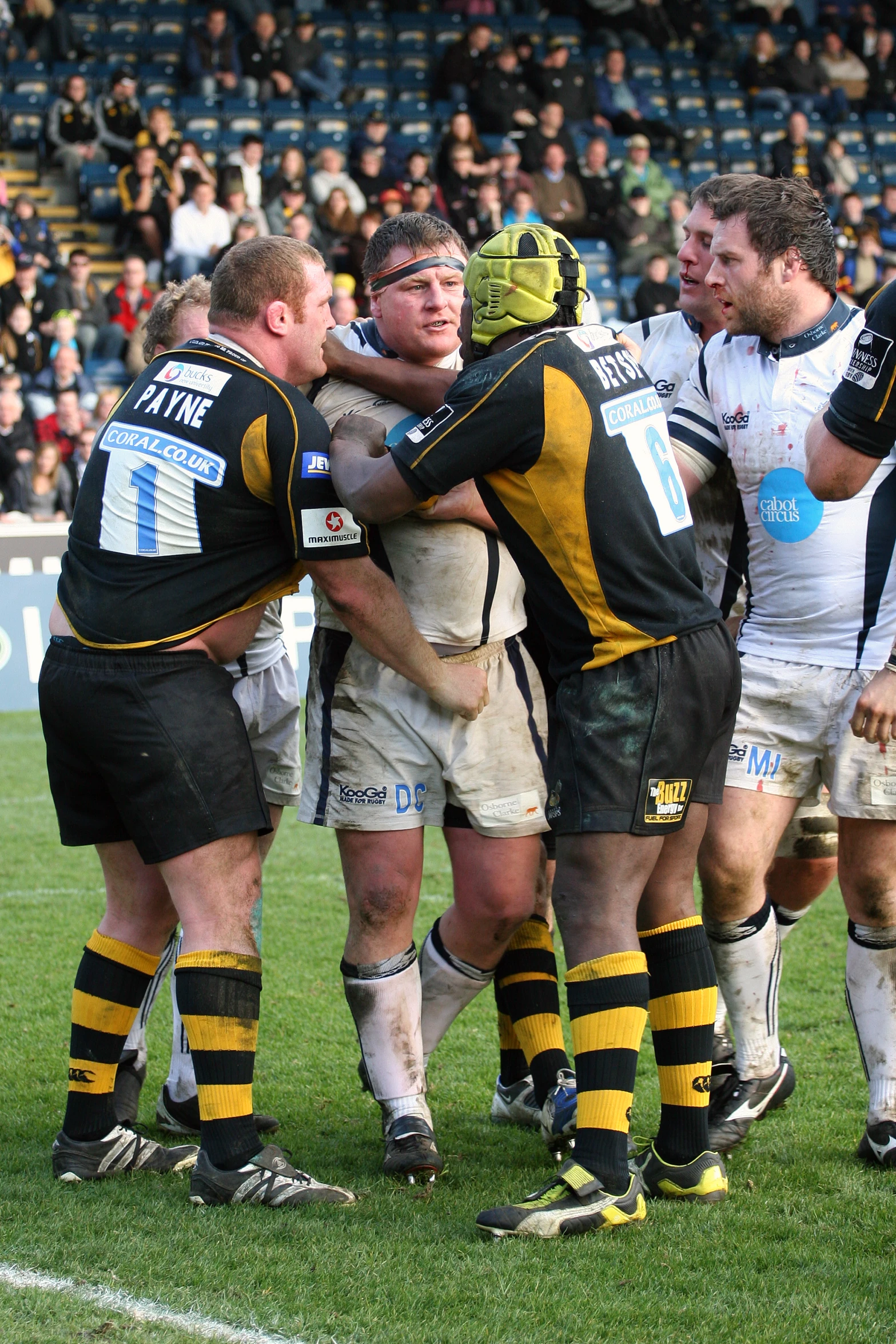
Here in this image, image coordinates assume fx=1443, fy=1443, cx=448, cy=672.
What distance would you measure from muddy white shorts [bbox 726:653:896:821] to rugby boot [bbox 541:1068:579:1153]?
94 cm

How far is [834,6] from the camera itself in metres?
22.7

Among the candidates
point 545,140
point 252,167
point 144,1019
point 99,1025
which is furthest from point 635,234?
point 99,1025

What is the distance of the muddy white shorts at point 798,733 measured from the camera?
3.82 meters

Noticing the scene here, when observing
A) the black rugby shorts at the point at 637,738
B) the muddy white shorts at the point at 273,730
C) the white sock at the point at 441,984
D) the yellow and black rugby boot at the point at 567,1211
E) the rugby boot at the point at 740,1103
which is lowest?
the rugby boot at the point at 740,1103

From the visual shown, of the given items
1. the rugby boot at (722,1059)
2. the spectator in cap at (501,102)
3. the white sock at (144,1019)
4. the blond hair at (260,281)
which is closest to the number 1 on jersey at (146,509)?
the blond hair at (260,281)

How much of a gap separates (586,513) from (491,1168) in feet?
5.68

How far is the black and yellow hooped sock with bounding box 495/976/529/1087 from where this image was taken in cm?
415

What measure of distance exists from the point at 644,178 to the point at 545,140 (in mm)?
1295

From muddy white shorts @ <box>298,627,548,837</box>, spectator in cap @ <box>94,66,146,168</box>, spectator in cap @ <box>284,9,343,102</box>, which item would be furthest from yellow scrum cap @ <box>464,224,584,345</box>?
spectator in cap @ <box>284,9,343,102</box>

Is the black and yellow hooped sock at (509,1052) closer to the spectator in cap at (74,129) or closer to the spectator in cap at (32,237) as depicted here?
the spectator in cap at (32,237)

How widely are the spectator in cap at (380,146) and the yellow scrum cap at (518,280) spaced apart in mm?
14442

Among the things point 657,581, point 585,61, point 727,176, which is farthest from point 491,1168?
point 585,61

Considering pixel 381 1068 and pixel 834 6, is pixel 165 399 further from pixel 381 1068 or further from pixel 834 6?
pixel 834 6

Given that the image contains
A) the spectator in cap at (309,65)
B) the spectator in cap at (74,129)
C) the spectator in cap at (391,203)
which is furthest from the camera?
the spectator in cap at (309,65)
